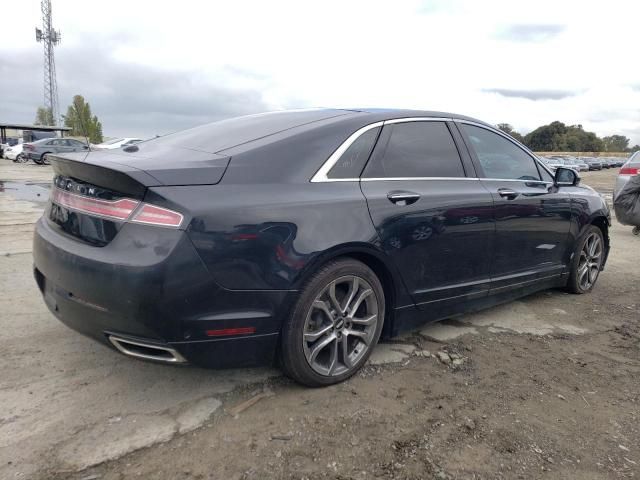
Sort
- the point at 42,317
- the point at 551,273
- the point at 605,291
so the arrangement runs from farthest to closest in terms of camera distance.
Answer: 1. the point at 605,291
2. the point at 551,273
3. the point at 42,317

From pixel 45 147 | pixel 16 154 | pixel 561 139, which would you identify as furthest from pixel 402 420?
pixel 561 139

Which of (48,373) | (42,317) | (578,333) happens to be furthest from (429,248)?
(42,317)

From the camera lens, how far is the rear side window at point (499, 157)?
12.2ft

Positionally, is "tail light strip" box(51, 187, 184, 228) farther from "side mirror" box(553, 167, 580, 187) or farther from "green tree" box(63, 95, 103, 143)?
"side mirror" box(553, 167, 580, 187)

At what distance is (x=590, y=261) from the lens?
4.95 m

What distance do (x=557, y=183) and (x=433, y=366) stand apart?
7.30 ft

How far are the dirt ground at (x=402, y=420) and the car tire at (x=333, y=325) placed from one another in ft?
0.41

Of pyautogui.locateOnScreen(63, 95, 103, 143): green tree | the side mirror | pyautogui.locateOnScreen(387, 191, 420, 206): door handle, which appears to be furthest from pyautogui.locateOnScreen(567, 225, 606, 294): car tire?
pyautogui.locateOnScreen(63, 95, 103, 143): green tree

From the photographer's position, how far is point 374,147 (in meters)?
3.03

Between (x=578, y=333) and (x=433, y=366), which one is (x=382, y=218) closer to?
(x=433, y=366)

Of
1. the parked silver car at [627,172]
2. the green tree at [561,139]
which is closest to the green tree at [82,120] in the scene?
the parked silver car at [627,172]

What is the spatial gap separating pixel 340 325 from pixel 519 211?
1.84 metres

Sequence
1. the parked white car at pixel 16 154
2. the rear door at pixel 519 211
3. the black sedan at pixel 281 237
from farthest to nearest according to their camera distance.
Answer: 1. the parked white car at pixel 16 154
2. the rear door at pixel 519 211
3. the black sedan at pixel 281 237

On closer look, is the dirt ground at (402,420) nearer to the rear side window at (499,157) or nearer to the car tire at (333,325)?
the car tire at (333,325)
